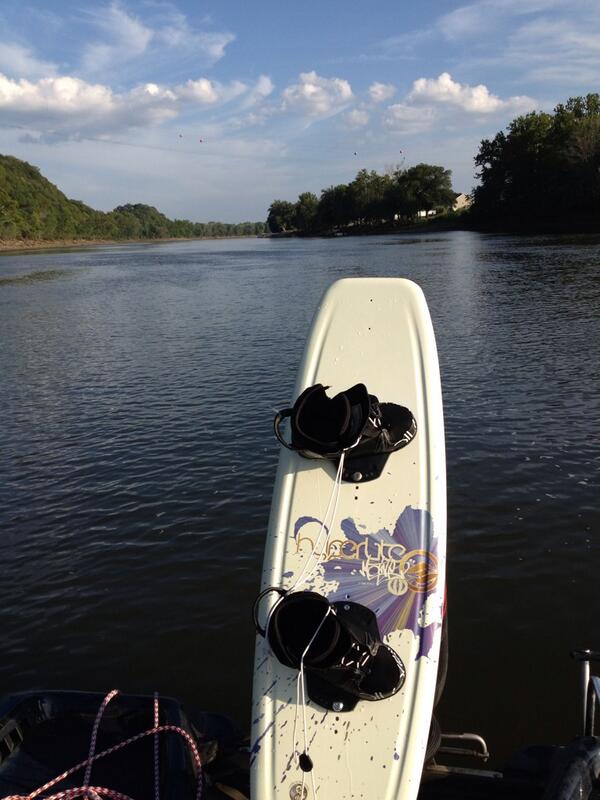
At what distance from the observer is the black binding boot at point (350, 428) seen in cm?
501

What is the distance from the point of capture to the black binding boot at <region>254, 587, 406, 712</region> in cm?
418

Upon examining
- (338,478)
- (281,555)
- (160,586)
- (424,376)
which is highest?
(424,376)

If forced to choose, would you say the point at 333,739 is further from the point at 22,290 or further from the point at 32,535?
the point at 22,290

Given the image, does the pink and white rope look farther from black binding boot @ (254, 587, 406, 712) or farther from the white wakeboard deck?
black binding boot @ (254, 587, 406, 712)

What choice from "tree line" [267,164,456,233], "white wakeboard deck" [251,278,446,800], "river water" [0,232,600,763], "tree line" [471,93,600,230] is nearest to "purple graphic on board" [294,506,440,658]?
"white wakeboard deck" [251,278,446,800]

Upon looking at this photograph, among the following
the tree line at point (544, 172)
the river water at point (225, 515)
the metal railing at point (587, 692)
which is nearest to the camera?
the metal railing at point (587, 692)

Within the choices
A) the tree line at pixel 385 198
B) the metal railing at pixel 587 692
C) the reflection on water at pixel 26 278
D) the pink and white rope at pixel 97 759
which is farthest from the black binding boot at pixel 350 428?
the tree line at pixel 385 198

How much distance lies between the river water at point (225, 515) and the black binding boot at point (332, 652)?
1.79 meters

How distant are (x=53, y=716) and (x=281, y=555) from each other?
2034mm

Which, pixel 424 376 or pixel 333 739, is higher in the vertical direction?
pixel 424 376

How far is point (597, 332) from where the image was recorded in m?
19.8

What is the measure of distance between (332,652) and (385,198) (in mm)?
166046

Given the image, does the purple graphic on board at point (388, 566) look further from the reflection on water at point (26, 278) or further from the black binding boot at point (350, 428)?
the reflection on water at point (26, 278)

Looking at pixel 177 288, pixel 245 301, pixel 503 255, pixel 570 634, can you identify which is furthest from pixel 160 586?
pixel 503 255
